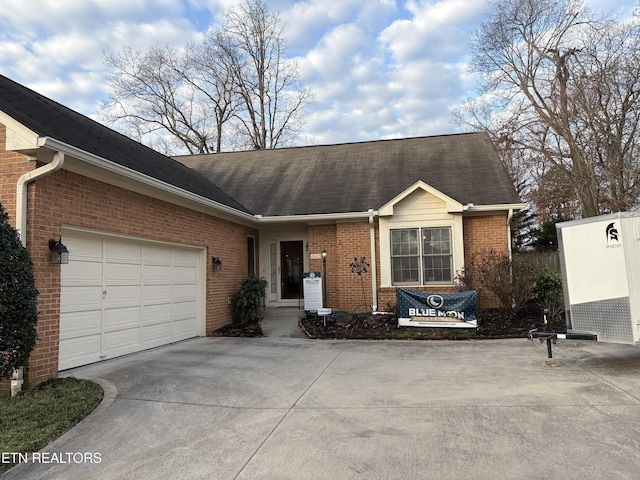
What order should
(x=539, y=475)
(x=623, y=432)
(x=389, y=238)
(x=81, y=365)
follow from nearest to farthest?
(x=539, y=475)
(x=623, y=432)
(x=81, y=365)
(x=389, y=238)

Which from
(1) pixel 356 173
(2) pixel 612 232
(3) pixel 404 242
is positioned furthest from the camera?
(1) pixel 356 173

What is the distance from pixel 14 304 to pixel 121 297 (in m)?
2.93

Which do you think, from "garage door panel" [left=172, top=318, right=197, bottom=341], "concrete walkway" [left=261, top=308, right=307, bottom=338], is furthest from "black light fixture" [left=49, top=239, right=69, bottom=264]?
"concrete walkway" [left=261, top=308, right=307, bottom=338]

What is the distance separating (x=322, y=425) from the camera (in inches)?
174

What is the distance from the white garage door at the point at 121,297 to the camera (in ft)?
22.0

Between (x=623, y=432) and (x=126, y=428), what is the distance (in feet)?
15.9

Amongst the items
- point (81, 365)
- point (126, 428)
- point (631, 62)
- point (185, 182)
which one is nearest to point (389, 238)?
point (185, 182)

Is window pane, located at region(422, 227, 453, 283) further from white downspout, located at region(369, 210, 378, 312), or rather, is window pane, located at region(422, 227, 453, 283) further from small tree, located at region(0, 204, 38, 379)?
small tree, located at region(0, 204, 38, 379)

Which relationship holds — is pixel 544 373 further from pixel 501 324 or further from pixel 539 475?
pixel 501 324

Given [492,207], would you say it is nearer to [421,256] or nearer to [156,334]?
[421,256]

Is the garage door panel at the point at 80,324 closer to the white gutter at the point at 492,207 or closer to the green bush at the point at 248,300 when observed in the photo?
the green bush at the point at 248,300

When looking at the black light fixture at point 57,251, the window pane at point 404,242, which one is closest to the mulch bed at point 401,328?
the window pane at point 404,242

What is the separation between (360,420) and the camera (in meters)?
4.53

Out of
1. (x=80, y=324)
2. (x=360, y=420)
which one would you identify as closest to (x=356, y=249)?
(x=80, y=324)
